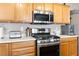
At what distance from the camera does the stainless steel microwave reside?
11.3 feet

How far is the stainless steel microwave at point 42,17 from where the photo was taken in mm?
3441

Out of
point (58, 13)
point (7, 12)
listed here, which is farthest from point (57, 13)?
point (7, 12)

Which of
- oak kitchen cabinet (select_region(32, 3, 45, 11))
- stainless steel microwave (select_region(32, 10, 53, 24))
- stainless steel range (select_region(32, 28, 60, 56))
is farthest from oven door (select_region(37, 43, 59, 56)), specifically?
oak kitchen cabinet (select_region(32, 3, 45, 11))

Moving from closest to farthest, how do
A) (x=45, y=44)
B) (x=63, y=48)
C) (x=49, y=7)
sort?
(x=45, y=44)
(x=49, y=7)
(x=63, y=48)

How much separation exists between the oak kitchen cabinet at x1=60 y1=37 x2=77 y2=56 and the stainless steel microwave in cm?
71

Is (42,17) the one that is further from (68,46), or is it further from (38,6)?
(68,46)

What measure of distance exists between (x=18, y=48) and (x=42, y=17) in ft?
3.62

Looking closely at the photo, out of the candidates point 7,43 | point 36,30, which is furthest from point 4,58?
point 36,30

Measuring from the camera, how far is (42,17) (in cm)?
359

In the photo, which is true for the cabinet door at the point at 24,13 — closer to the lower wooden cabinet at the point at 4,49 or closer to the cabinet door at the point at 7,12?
the cabinet door at the point at 7,12

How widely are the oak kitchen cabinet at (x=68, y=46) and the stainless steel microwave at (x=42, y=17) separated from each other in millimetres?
708

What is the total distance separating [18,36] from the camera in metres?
3.22

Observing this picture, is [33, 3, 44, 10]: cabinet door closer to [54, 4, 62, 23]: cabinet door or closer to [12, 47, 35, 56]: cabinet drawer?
[54, 4, 62, 23]: cabinet door

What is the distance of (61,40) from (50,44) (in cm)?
51
